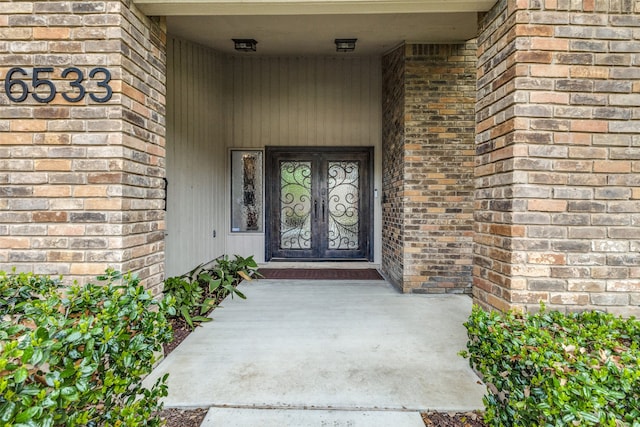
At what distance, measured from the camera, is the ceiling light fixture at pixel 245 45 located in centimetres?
485

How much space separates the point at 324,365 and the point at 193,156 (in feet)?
12.0

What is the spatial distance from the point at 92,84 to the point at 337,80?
467cm

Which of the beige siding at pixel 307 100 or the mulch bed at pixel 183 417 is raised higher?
the beige siding at pixel 307 100

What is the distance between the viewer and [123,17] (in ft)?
7.02

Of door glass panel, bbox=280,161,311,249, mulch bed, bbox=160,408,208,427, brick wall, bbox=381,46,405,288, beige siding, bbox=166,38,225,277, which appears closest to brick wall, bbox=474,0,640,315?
mulch bed, bbox=160,408,208,427

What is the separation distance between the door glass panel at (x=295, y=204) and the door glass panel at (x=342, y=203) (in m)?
0.41

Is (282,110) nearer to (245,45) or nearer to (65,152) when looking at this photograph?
(245,45)

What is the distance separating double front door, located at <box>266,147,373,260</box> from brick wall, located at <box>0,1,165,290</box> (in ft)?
13.6

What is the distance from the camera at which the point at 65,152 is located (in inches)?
83.7

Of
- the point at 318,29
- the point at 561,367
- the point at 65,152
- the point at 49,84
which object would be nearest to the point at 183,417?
the point at 65,152

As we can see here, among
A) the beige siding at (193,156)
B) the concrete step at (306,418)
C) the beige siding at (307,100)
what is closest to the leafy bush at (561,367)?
the concrete step at (306,418)

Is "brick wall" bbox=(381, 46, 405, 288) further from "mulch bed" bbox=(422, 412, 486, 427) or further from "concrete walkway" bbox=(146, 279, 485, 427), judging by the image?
"mulch bed" bbox=(422, 412, 486, 427)

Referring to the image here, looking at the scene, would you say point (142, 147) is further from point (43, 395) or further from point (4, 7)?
point (43, 395)

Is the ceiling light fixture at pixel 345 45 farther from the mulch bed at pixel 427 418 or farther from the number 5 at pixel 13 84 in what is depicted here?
the mulch bed at pixel 427 418
